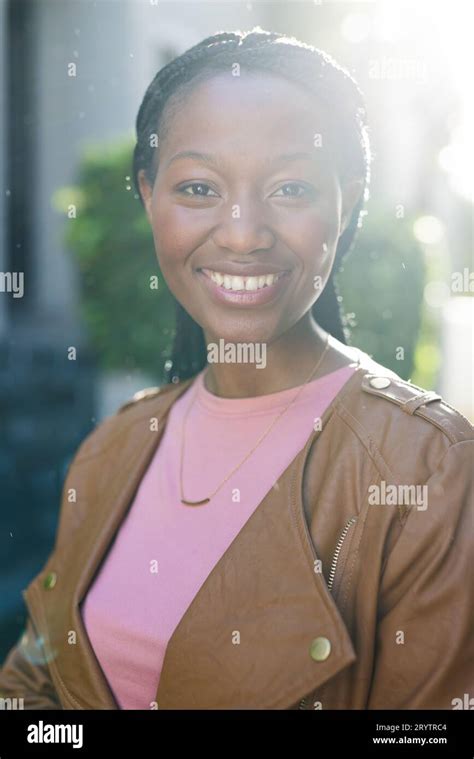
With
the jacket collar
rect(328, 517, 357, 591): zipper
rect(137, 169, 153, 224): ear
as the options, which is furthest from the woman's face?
rect(328, 517, 357, 591): zipper

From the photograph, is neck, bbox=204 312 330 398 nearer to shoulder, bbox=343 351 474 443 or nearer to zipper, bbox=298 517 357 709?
shoulder, bbox=343 351 474 443

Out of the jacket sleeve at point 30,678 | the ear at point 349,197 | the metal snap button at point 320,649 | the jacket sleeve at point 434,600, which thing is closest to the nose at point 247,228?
the ear at point 349,197

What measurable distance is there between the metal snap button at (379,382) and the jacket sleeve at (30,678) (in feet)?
3.19

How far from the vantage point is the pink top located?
1.68 m

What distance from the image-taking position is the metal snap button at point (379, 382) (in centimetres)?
163

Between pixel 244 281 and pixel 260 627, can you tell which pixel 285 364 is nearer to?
pixel 244 281

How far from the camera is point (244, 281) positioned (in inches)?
64.6

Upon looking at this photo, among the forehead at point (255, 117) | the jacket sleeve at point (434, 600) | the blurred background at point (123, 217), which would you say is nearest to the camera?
the jacket sleeve at point (434, 600)

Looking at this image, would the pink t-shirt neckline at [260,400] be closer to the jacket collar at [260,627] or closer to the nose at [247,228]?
the jacket collar at [260,627]

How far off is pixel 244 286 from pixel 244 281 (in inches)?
0.4

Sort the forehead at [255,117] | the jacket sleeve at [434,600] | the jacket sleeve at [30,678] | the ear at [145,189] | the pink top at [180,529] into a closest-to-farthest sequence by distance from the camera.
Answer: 1. the jacket sleeve at [434,600]
2. the forehead at [255,117]
3. the pink top at [180,529]
4. the ear at [145,189]
5. the jacket sleeve at [30,678]

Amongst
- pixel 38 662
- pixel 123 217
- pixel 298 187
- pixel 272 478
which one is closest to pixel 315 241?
pixel 298 187

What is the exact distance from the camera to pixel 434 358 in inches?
109

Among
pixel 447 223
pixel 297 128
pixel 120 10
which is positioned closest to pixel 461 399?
pixel 297 128
